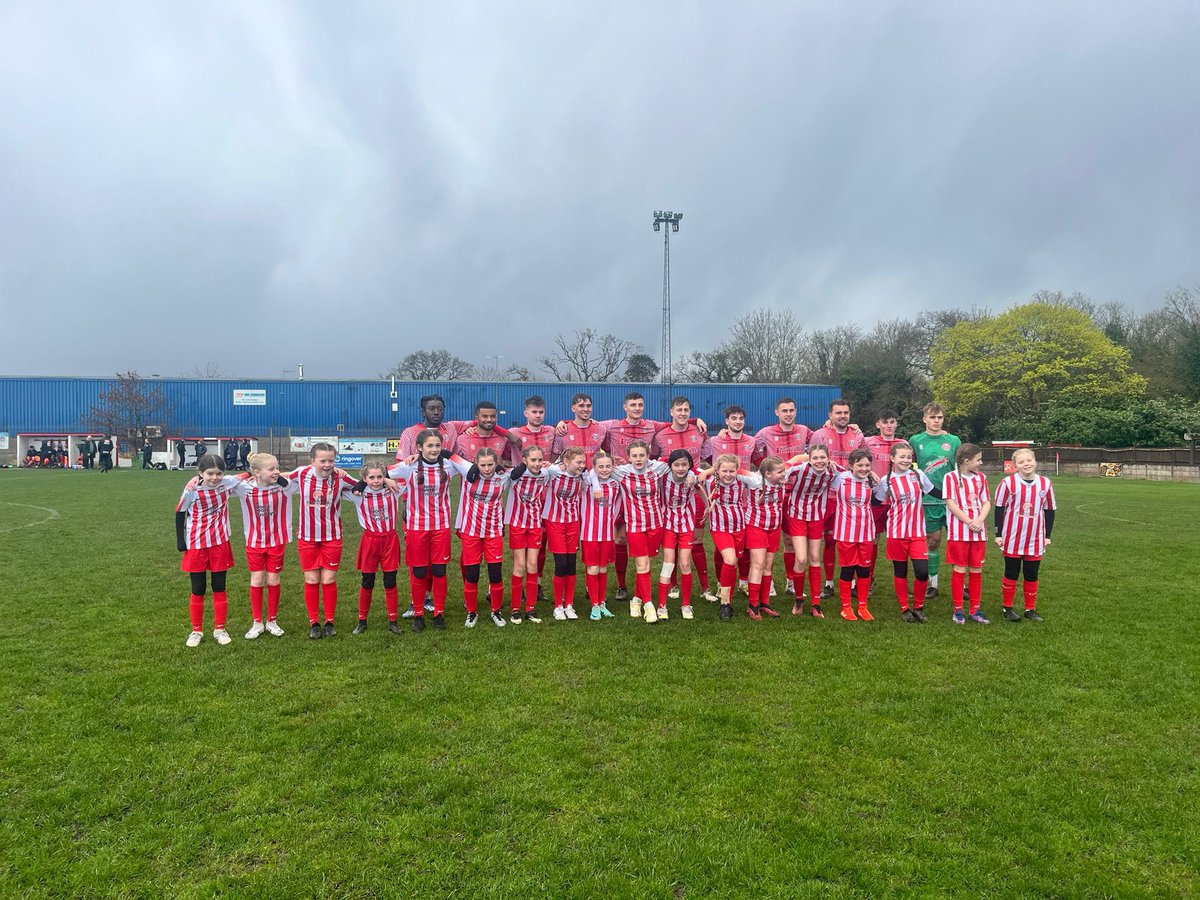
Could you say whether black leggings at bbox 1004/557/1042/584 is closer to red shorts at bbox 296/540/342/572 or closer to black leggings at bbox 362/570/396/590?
black leggings at bbox 362/570/396/590

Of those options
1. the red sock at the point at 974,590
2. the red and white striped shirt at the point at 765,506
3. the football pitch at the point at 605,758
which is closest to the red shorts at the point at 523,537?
the football pitch at the point at 605,758

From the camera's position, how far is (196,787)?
3.20 m

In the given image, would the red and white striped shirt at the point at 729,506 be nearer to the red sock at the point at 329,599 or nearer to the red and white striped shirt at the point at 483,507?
the red and white striped shirt at the point at 483,507

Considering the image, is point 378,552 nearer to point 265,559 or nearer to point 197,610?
point 265,559

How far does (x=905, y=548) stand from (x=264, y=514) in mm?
5676

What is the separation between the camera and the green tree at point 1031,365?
35000 mm

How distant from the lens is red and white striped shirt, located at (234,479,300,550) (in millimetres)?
5625

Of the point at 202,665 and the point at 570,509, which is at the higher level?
the point at 570,509

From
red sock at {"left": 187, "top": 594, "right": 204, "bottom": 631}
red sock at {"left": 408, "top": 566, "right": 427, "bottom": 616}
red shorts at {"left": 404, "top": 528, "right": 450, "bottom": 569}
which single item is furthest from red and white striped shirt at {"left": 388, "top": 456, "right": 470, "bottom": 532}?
red sock at {"left": 187, "top": 594, "right": 204, "bottom": 631}

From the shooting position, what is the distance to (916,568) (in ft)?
20.7

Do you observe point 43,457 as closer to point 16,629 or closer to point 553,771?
point 16,629

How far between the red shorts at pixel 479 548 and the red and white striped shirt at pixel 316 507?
1.06 metres

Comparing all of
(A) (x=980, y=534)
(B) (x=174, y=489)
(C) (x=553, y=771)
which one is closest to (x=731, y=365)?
(B) (x=174, y=489)

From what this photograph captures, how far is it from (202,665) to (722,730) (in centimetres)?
372
